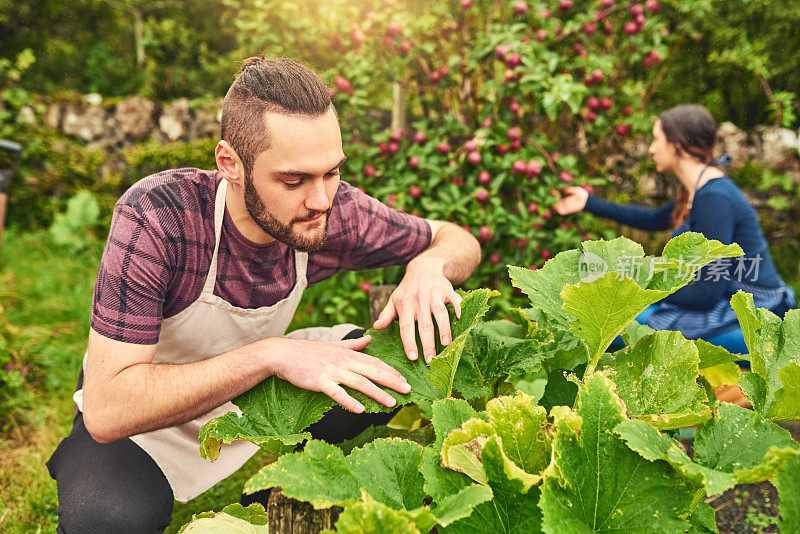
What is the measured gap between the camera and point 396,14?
3.27 metres

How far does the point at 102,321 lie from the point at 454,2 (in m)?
3.16

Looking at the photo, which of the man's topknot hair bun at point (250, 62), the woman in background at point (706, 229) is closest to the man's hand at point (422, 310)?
the man's topknot hair bun at point (250, 62)

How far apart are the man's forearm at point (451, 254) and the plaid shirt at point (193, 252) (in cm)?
8

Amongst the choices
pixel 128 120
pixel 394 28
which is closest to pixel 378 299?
pixel 394 28

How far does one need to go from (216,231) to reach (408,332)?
71 cm

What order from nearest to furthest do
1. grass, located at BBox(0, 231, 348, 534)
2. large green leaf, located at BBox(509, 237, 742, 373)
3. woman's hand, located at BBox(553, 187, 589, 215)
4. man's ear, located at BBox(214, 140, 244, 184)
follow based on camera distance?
large green leaf, located at BBox(509, 237, 742, 373)
man's ear, located at BBox(214, 140, 244, 184)
grass, located at BBox(0, 231, 348, 534)
woman's hand, located at BBox(553, 187, 589, 215)

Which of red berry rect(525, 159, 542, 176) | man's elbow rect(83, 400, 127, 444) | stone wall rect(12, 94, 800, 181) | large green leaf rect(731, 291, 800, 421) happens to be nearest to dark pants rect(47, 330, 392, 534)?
man's elbow rect(83, 400, 127, 444)

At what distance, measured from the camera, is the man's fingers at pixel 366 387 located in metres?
1.00

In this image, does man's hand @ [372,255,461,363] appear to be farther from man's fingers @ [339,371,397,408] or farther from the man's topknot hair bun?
the man's topknot hair bun

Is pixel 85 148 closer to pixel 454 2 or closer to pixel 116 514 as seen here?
pixel 454 2

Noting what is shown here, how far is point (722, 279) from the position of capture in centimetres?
268

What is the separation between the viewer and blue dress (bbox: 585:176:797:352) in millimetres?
2662

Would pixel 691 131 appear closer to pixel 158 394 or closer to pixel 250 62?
pixel 250 62

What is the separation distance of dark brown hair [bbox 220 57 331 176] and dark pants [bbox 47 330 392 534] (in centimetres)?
83
